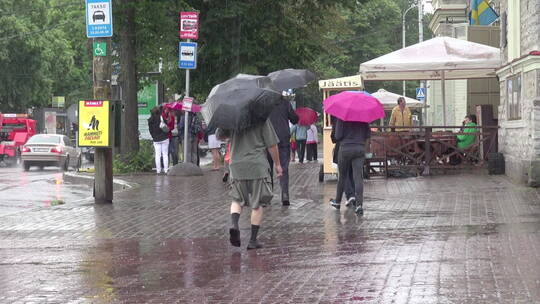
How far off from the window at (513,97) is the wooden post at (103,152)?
7527 mm

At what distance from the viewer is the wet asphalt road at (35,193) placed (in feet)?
55.5

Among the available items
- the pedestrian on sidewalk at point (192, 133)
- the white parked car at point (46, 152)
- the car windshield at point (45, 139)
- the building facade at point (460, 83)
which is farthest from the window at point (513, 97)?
the car windshield at point (45, 139)

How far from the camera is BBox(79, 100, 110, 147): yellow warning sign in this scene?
1496cm

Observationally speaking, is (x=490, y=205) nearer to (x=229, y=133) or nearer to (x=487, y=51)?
(x=229, y=133)

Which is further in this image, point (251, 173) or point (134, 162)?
point (134, 162)

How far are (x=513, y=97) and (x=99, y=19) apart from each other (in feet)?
26.8

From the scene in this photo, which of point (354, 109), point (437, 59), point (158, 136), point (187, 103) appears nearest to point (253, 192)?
point (354, 109)

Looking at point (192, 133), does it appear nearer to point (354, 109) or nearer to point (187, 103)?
point (187, 103)

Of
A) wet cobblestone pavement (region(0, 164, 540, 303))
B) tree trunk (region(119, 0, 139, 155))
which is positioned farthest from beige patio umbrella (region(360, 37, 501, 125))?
tree trunk (region(119, 0, 139, 155))

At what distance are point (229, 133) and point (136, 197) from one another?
6.91m

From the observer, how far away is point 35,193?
1995 cm

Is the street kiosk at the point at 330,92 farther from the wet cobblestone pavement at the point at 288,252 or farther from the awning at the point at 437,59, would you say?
the wet cobblestone pavement at the point at 288,252

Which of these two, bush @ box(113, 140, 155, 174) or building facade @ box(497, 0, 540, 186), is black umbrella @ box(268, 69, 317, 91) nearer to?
building facade @ box(497, 0, 540, 186)

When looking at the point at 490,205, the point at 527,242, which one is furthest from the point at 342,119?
the point at 527,242
